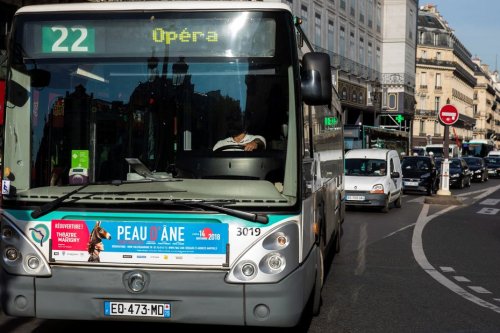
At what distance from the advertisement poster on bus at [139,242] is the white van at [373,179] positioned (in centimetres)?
1573

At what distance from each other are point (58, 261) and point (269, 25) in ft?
7.73

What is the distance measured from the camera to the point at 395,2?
62.0 m

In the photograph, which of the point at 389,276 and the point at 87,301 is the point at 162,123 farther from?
the point at 389,276

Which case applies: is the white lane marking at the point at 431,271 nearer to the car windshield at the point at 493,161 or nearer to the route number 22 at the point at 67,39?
the route number 22 at the point at 67,39

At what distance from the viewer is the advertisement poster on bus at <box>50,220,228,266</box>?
530 centimetres

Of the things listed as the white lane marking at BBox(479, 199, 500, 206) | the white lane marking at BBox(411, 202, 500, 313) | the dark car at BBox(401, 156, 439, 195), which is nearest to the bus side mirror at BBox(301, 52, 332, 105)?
the white lane marking at BBox(411, 202, 500, 313)

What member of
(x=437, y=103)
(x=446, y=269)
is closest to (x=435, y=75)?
(x=437, y=103)

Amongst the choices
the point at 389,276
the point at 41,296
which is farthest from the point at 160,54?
the point at 389,276

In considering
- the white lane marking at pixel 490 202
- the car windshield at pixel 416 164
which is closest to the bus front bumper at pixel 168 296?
the white lane marking at pixel 490 202

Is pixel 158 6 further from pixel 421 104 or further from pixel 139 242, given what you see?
pixel 421 104

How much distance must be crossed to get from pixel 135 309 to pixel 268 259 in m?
1.03

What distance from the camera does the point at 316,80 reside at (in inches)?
220

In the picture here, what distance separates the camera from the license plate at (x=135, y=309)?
210 inches

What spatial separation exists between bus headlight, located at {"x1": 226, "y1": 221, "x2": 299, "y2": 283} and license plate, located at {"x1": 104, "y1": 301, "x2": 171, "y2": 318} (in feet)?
1.80
